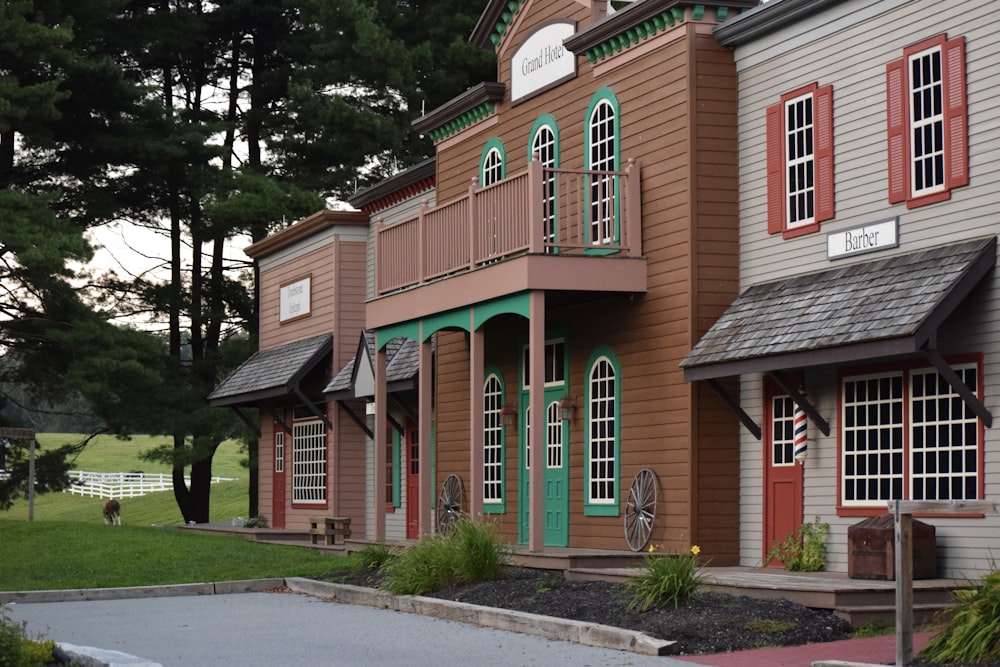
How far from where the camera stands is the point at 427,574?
17312 mm

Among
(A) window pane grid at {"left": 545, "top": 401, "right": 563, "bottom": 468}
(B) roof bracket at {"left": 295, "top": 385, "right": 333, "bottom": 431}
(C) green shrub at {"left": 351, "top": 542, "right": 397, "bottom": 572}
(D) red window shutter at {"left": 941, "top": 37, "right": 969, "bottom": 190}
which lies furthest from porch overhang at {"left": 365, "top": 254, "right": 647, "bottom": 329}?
(B) roof bracket at {"left": 295, "top": 385, "right": 333, "bottom": 431}

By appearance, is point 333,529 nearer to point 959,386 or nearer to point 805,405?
point 805,405

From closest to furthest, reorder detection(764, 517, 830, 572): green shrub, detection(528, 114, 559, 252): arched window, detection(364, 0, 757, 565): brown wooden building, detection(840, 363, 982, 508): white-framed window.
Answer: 1. detection(840, 363, 982, 508): white-framed window
2. detection(764, 517, 830, 572): green shrub
3. detection(364, 0, 757, 565): brown wooden building
4. detection(528, 114, 559, 252): arched window

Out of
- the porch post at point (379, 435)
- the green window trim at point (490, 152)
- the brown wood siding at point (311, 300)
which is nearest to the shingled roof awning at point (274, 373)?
the brown wood siding at point (311, 300)

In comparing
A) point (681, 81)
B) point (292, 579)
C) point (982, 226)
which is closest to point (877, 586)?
point (982, 226)

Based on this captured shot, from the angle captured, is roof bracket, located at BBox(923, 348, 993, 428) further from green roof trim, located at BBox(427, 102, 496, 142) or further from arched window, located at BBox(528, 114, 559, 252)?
green roof trim, located at BBox(427, 102, 496, 142)

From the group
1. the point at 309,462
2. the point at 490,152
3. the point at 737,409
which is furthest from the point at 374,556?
the point at 309,462

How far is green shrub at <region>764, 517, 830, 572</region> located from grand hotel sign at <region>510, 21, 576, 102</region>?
7.23 m

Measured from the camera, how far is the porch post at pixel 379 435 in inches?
906

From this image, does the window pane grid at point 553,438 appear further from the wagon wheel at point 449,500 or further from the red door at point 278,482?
the red door at point 278,482

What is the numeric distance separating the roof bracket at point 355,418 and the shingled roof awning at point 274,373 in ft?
3.08

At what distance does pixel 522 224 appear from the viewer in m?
19.0

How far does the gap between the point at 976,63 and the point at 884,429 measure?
145 inches

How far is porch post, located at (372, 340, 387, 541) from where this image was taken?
75.5ft
